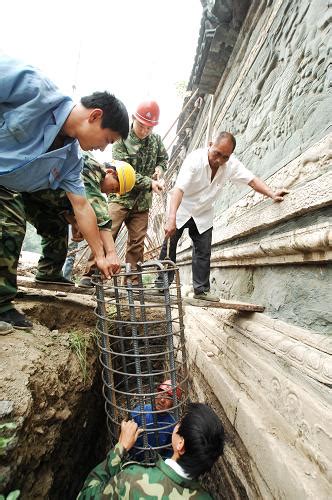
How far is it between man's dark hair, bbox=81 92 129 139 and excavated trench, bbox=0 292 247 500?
55.3 inches

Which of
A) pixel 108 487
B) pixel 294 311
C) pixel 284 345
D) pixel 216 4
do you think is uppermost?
pixel 216 4

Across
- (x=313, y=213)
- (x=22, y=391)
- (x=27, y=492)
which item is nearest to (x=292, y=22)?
(x=313, y=213)

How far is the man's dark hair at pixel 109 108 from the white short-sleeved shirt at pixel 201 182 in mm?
912

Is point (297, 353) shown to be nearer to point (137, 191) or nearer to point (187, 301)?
point (187, 301)

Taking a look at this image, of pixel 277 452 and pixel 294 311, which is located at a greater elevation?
pixel 294 311

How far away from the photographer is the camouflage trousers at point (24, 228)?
1.88 meters

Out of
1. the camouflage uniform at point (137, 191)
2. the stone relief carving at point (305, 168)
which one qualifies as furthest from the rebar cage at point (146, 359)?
the camouflage uniform at point (137, 191)

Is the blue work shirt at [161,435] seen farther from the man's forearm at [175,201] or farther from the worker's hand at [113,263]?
the man's forearm at [175,201]

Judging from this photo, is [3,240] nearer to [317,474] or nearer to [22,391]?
[22,391]

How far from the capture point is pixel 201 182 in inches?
108

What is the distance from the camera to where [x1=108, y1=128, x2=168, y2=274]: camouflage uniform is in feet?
11.1

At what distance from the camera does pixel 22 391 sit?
1.42 meters

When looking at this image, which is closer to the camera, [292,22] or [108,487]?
[108,487]

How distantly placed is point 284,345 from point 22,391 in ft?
4.49
